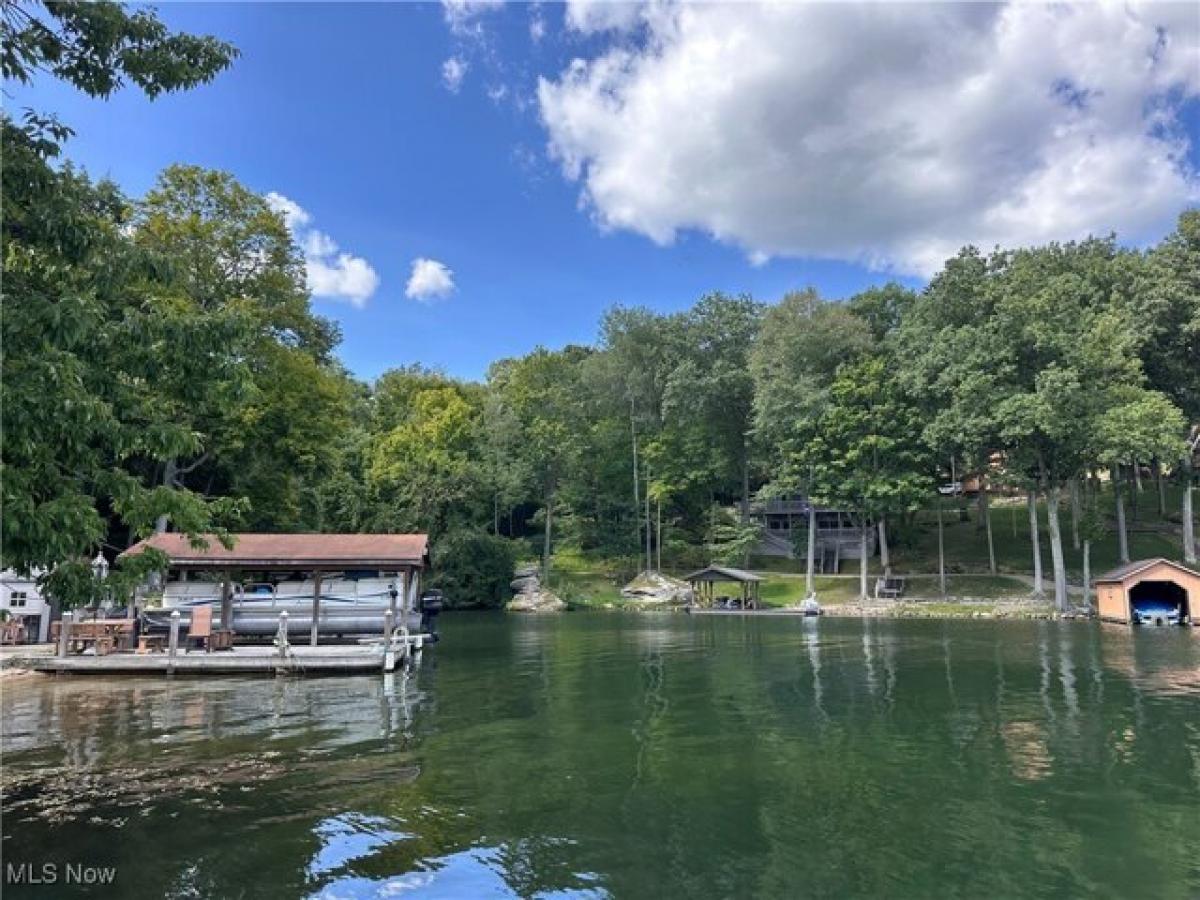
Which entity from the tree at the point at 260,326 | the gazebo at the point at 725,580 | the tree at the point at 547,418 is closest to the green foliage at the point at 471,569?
the tree at the point at 547,418

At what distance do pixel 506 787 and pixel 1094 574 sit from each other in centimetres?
4926

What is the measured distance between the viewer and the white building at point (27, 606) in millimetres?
25141

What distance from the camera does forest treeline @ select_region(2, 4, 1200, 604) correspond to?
6.84 metres

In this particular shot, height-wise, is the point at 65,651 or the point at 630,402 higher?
the point at 630,402

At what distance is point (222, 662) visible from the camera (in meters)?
20.6

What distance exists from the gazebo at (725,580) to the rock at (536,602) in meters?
9.45

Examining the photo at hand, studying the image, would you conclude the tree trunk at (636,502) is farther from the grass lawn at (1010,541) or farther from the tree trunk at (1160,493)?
the tree trunk at (1160,493)

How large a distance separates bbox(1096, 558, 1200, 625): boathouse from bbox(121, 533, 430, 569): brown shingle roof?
32.6 metres

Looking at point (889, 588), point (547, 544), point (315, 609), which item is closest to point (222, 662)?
point (315, 609)

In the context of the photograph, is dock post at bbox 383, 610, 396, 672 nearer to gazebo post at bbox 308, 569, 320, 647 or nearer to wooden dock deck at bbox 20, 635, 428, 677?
wooden dock deck at bbox 20, 635, 428, 677

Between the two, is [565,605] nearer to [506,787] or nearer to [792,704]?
[792,704]

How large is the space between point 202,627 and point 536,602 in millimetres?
33971

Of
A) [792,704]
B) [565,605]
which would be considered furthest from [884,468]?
[792,704]

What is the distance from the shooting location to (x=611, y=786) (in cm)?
1020
